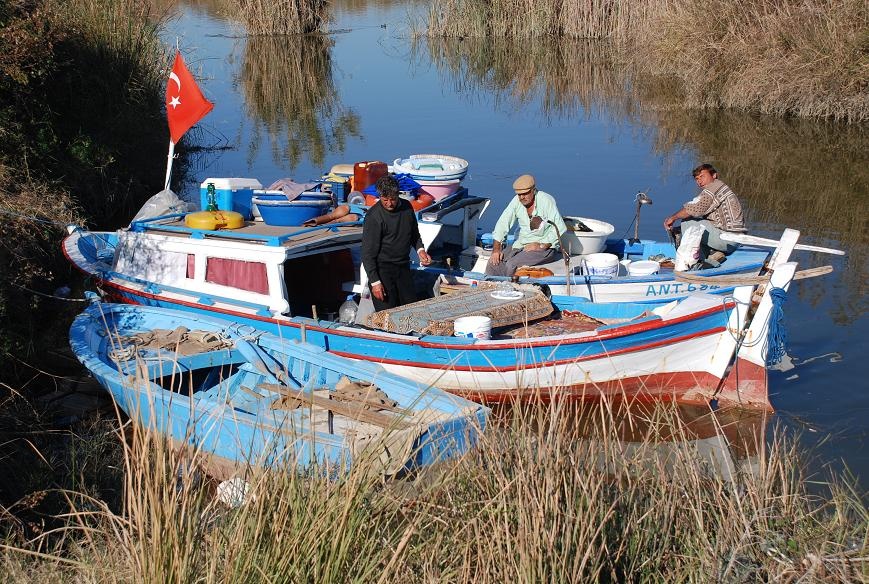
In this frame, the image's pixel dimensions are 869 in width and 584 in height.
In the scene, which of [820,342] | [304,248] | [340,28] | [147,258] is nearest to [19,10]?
[147,258]

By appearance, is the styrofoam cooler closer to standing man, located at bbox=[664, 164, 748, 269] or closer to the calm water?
standing man, located at bbox=[664, 164, 748, 269]

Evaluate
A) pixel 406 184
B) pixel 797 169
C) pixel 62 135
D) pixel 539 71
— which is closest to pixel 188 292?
pixel 406 184

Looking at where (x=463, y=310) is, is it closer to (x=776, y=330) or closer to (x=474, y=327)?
(x=474, y=327)

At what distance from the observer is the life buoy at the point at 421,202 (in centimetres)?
1202

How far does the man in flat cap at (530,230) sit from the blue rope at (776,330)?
268 cm

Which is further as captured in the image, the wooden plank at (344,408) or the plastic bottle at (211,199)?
the plastic bottle at (211,199)

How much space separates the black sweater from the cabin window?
3.98 ft

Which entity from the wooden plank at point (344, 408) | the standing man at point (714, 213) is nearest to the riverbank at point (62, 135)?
the wooden plank at point (344, 408)

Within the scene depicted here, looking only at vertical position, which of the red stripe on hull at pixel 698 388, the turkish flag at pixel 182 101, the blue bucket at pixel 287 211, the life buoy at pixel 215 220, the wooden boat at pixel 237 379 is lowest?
the red stripe on hull at pixel 698 388

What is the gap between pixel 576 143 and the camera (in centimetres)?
2273

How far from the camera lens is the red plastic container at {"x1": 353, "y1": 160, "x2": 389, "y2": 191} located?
1226 cm

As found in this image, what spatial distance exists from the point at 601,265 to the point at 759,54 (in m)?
14.5

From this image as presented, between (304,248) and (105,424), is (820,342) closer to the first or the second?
→ (304,248)

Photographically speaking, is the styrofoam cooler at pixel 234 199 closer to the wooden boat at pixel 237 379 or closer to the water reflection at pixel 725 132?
the wooden boat at pixel 237 379
